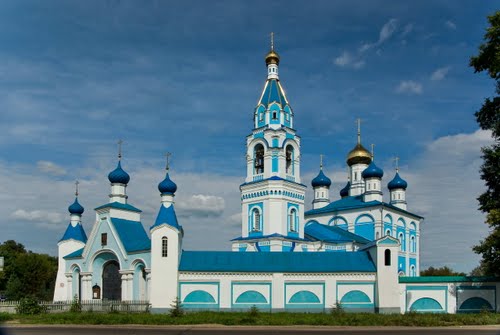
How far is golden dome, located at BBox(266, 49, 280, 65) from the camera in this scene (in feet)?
119

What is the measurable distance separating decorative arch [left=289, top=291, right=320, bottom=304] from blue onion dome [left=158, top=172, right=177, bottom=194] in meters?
8.26

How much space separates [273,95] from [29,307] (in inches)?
749

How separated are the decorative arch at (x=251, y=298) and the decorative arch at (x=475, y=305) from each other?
29.2ft

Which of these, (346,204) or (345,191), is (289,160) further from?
(345,191)

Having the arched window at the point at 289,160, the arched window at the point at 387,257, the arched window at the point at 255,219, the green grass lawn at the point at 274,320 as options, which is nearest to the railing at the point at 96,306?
the green grass lawn at the point at 274,320

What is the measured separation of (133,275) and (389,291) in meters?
12.8

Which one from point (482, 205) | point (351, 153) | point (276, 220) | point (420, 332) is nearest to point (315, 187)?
point (351, 153)

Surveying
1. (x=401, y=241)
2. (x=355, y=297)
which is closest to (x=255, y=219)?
(x=355, y=297)

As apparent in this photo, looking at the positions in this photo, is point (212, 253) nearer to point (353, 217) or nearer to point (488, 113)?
point (488, 113)

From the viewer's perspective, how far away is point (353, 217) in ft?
141

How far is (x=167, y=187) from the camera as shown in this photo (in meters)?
28.8

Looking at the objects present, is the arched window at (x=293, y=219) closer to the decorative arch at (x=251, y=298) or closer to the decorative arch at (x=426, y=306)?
the decorative arch at (x=251, y=298)

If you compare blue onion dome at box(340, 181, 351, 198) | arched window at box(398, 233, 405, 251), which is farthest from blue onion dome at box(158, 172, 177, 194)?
blue onion dome at box(340, 181, 351, 198)

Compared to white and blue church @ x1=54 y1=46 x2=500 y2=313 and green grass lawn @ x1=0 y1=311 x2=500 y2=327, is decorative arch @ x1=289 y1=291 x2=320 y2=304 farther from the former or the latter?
green grass lawn @ x1=0 y1=311 x2=500 y2=327
